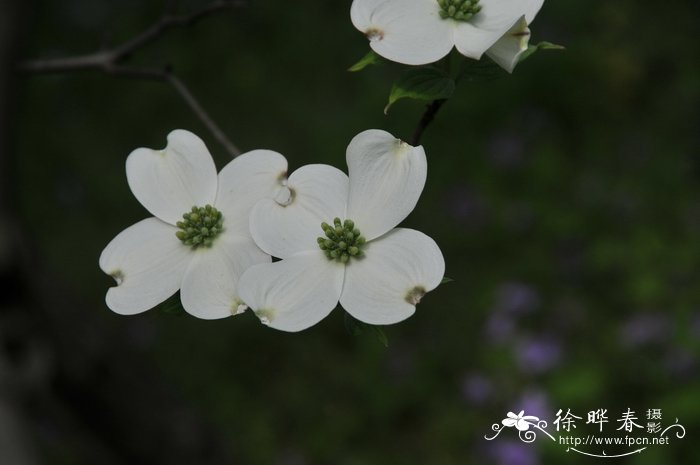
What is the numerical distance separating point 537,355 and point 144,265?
5.49 ft

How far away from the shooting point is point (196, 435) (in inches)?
76.2

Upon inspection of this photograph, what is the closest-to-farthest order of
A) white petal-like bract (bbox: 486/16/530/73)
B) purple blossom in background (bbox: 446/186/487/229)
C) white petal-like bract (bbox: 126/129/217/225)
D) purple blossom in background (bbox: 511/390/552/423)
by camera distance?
white petal-like bract (bbox: 486/16/530/73)
white petal-like bract (bbox: 126/129/217/225)
purple blossom in background (bbox: 511/390/552/423)
purple blossom in background (bbox: 446/186/487/229)

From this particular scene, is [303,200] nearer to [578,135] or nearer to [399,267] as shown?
[399,267]

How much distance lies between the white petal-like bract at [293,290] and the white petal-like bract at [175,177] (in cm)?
13

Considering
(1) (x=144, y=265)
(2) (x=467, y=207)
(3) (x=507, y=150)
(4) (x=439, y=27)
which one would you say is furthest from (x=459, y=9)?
(3) (x=507, y=150)

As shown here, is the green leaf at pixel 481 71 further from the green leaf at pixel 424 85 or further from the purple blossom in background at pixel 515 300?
the purple blossom in background at pixel 515 300

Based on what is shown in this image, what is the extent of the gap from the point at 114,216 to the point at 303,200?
2.41 metres

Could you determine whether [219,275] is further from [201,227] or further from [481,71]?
[481,71]

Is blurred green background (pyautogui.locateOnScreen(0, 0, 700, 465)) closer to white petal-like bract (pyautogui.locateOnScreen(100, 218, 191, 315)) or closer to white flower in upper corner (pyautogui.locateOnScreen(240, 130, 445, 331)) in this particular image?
white petal-like bract (pyautogui.locateOnScreen(100, 218, 191, 315))

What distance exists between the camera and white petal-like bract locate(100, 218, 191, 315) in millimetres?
831

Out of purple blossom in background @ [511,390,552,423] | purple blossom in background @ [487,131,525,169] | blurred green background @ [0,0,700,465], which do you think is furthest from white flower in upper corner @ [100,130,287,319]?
purple blossom in background @ [487,131,525,169]

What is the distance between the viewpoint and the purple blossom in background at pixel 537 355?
2270 millimetres

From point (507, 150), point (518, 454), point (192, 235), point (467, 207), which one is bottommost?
point (518, 454)

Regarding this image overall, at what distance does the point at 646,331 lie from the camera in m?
2.29
